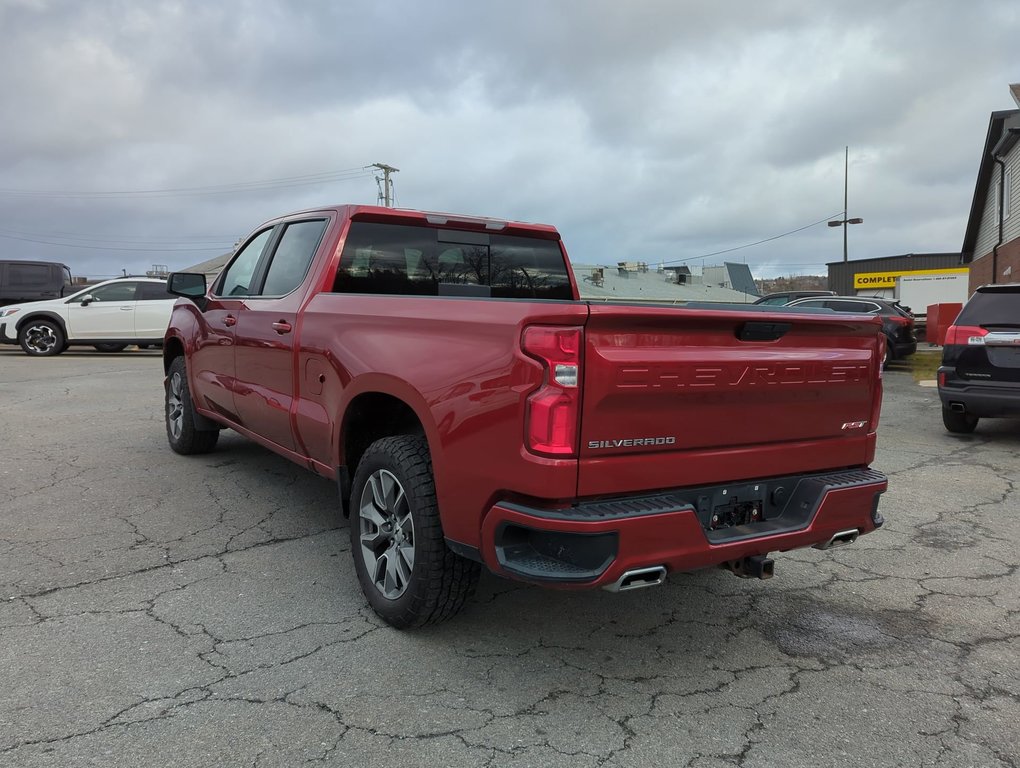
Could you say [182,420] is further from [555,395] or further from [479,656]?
[555,395]

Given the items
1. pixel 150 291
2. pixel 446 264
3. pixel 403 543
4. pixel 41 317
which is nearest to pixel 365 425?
pixel 403 543

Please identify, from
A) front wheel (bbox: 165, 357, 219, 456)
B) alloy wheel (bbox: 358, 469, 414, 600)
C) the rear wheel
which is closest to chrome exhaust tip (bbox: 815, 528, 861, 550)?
alloy wheel (bbox: 358, 469, 414, 600)

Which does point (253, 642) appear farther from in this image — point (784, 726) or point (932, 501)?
point (932, 501)

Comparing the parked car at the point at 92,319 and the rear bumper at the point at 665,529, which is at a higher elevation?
the parked car at the point at 92,319

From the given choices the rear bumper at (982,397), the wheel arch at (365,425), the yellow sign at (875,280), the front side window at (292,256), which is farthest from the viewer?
the yellow sign at (875,280)

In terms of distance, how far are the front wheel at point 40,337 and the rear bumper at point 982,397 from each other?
17366 millimetres

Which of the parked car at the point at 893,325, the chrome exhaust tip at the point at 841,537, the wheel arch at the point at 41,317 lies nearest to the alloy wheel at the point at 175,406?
the chrome exhaust tip at the point at 841,537

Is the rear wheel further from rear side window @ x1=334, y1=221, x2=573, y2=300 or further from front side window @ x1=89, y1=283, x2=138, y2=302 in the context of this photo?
front side window @ x1=89, y1=283, x2=138, y2=302

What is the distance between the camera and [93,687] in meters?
2.83

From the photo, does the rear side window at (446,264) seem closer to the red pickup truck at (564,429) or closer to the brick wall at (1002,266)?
the red pickup truck at (564,429)

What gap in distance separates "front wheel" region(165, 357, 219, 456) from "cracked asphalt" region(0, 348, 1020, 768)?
1.18 m

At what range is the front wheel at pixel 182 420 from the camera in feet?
20.6

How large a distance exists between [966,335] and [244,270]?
674cm

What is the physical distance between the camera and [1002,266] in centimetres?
2338
